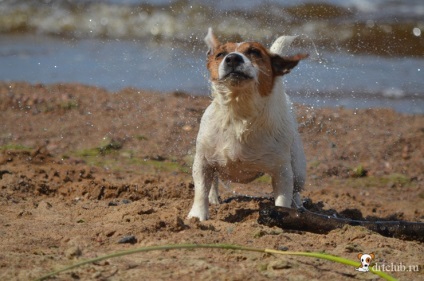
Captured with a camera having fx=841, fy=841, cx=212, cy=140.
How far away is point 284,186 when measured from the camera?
6.73m

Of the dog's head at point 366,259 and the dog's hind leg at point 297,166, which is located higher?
the dog's hind leg at point 297,166

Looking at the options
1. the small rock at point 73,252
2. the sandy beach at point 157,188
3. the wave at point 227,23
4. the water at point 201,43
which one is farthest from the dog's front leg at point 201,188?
the wave at point 227,23

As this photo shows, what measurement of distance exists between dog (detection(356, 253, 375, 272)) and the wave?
12.6m

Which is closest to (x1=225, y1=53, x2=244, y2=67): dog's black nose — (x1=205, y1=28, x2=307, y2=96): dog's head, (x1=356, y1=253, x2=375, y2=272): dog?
(x1=205, y1=28, x2=307, y2=96): dog's head

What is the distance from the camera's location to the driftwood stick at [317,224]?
608 centimetres

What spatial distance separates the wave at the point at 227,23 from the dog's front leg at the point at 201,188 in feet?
36.6

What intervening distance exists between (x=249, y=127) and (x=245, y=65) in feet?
2.08

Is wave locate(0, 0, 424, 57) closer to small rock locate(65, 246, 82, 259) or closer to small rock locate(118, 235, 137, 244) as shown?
small rock locate(118, 235, 137, 244)

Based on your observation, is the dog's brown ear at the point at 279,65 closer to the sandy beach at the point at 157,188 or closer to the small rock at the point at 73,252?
the sandy beach at the point at 157,188

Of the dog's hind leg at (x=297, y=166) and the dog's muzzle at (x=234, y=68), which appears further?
the dog's hind leg at (x=297, y=166)

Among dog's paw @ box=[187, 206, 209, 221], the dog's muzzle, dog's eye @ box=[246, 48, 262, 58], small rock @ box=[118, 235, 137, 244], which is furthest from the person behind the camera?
dog's paw @ box=[187, 206, 209, 221]

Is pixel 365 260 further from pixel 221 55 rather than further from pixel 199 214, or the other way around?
pixel 221 55

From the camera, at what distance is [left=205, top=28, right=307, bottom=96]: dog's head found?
20.4 feet

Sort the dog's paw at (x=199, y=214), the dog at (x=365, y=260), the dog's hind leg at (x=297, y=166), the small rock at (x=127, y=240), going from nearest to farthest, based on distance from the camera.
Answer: the dog at (x=365, y=260) → the small rock at (x=127, y=240) → the dog's paw at (x=199, y=214) → the dog's hind leg at (x=297, y=166)
